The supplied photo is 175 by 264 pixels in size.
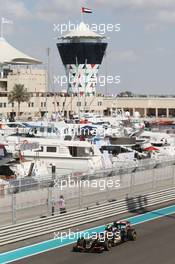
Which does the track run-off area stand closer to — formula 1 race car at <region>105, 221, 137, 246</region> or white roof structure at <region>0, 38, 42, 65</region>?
formula 1 race car at <region>105, 221, 137, 246</region>

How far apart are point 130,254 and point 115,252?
17.9 inches

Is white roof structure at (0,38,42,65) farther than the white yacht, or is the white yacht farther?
white roof structure at (0,38,42,65)

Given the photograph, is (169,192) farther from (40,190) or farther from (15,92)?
(15,92)

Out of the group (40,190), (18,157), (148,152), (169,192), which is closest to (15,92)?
(148,152)

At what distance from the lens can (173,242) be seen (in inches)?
687

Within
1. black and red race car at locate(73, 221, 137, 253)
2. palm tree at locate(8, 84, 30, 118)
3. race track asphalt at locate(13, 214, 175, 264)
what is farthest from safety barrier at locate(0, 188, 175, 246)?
palm tree at locate(8, 84, 30, 118)

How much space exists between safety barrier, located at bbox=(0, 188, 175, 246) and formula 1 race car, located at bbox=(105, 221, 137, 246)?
7.41 ft

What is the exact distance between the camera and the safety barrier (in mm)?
17130

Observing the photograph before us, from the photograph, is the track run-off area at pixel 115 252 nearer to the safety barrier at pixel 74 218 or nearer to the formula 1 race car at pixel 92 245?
the formula 1 race car at pixel 92 245

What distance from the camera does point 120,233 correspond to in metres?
17.0

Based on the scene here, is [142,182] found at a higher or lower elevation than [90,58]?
lower

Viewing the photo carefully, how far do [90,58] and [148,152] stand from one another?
8336 cm

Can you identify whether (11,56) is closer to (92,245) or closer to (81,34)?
(92,245)

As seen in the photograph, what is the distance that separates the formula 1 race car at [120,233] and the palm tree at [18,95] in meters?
75.5
